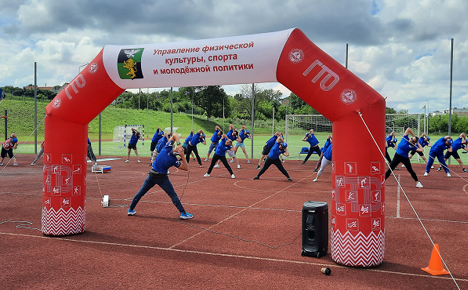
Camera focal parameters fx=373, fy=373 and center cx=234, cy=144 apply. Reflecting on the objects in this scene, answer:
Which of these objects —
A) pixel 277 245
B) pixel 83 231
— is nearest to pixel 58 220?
pixel 83 231

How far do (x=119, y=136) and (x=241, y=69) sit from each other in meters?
36.0

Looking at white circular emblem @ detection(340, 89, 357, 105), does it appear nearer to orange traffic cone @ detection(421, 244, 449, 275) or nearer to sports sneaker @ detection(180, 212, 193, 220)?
orange traffic cone @ detection(421, 244, 449, 275)

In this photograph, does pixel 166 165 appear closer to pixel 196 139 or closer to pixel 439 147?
pixel 196 139

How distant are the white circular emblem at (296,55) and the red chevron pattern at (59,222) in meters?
4.71

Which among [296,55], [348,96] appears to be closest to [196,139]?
[296,55]

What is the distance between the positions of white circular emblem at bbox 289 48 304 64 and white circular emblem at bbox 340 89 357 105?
0.79 meters

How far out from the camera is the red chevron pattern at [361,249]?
521 centimetres

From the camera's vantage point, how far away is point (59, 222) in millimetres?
6684

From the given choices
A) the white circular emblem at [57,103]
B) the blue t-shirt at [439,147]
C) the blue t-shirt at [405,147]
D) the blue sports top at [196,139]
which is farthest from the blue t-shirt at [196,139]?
the white circular emblem at [57,103]

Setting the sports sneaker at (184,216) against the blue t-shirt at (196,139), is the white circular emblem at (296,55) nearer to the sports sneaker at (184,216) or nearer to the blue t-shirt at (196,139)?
the sports sneaker at (184,216)

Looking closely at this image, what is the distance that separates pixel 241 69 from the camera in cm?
593

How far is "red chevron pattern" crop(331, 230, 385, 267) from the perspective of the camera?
5.21 m

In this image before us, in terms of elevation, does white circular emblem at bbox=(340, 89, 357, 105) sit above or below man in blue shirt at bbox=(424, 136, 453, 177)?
above

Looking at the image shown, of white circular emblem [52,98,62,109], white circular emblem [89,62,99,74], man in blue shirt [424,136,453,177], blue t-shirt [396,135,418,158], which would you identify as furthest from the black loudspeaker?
man in blue shirt [424,136,453,177]
